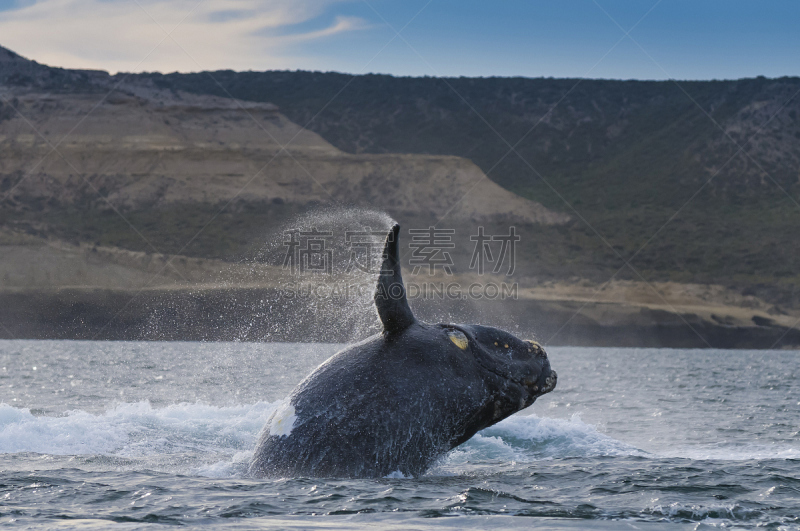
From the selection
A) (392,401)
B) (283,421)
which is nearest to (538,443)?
(392,401)

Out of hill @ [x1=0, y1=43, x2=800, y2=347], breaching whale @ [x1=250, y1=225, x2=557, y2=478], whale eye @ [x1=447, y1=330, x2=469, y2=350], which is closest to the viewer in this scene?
breaching whale @ [x1=250, y1=225, x2=557, y2=478]

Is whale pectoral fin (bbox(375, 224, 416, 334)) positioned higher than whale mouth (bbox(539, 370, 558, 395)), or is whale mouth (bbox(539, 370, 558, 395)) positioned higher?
whale pectoral fin (bbox(375, 224, 416, 334))

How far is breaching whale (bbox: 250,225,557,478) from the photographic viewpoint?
7098 mm

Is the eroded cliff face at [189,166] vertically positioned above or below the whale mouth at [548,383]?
above

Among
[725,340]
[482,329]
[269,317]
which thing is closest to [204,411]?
[482,329]

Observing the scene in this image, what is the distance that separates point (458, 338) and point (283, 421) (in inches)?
73.9

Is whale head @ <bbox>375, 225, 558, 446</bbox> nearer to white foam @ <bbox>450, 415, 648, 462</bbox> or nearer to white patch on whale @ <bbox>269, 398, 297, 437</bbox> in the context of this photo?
white patch on whale @ <bbox>269, 398, 297, 437</bbox>

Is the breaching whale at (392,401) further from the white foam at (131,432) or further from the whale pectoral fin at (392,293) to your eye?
the white foam at (131,432)

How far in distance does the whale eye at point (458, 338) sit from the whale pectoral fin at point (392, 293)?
473 mm

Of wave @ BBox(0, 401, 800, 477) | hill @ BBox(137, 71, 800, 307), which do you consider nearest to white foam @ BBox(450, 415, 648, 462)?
wave @ BBox(0, 401, 800, 477)

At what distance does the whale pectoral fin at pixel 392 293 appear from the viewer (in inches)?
274

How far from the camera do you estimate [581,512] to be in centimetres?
678

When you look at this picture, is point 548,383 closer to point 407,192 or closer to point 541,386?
point 541,386

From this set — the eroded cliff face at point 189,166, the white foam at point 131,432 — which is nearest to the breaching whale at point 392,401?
the white foam at point 131,432
